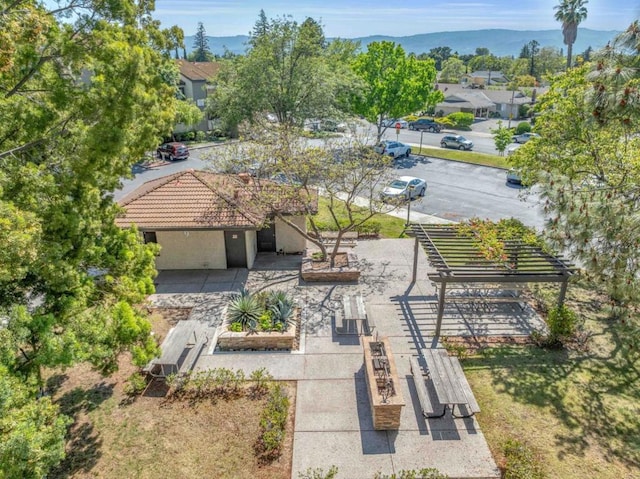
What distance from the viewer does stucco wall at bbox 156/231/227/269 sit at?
15.5m

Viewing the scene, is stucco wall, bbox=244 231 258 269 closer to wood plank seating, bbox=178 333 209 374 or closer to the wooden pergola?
wood plank seating, bbox=178 333 209 374

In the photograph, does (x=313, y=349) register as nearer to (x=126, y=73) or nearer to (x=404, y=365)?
(x=404, y=365)

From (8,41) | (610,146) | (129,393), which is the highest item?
(8,41)

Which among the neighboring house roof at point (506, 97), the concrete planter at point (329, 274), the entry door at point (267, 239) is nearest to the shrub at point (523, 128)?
the neighboring house roof at point (506, 97)

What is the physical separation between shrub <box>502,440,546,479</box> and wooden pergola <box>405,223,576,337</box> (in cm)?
404

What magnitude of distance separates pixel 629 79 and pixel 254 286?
460 inches

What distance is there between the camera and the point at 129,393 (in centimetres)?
975

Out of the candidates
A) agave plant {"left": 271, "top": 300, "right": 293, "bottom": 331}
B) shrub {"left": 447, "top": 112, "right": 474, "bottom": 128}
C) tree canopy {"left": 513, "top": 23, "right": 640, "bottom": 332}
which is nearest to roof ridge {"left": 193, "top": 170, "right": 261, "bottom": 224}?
agave plant {"left": 271, "top": 300, "right": 293, "bottom": 331}

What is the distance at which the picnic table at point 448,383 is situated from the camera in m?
8.76

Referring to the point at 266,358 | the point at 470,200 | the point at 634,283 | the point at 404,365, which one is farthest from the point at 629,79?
the point at 470,200

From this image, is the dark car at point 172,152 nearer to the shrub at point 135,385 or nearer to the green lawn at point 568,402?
the shrub at point 135,385

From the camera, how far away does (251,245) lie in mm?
16406

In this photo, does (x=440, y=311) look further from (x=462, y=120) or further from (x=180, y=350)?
(x=462, y=120)

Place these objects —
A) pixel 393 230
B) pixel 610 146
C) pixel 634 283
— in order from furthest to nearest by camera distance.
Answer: pixel 393 230 → pixel 610 146 → pixel 634 283
